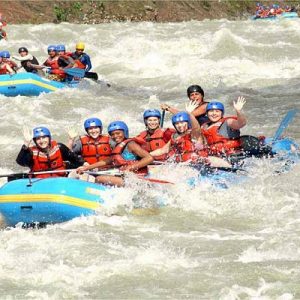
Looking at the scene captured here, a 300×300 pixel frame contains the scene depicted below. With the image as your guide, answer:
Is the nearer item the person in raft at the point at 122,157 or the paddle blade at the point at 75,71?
the person in raft at the point at 122,157

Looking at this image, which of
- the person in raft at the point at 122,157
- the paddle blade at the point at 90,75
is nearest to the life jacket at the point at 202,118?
the person in raft at the point at 122,157

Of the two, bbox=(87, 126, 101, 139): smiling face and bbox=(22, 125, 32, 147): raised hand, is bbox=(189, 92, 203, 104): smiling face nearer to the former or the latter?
bbox=(87, 126, 101, 139): smiling face

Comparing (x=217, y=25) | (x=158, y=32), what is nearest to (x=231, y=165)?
(x=158, y=32)

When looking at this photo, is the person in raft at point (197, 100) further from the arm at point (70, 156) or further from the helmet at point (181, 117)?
the arm at point (70, 156)

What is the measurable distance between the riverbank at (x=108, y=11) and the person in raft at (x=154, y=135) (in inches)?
804

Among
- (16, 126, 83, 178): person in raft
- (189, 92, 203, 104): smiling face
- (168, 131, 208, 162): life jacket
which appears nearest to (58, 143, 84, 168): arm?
(16, 126, 83, 178): person in raft

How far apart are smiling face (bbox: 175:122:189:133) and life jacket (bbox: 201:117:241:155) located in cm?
47

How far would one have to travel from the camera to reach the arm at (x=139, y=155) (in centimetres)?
852

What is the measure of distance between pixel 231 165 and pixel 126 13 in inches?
910

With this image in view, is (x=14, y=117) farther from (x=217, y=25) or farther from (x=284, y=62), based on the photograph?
(x=217, y=25)

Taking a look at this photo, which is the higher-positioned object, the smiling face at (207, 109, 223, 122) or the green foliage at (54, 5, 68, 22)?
the green foliage at (54, 5, 68, 22)

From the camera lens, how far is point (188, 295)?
6.15 metres

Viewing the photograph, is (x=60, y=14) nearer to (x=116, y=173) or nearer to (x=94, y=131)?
(x=94, y=131)

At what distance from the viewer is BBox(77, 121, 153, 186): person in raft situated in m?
8.51
